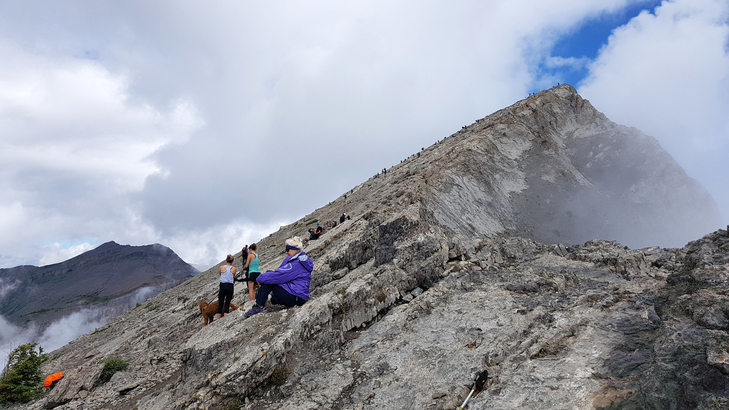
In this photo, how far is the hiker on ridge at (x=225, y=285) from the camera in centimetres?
1175

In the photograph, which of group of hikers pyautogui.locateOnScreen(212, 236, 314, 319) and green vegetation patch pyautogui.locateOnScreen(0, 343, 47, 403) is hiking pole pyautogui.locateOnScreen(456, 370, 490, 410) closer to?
group of hikers pyautogui.locateOnScreen(212, 236, 314, 319)

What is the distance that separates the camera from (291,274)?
10336mm

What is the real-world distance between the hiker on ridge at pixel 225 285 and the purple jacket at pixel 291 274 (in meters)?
2.15

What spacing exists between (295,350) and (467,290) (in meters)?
6.93

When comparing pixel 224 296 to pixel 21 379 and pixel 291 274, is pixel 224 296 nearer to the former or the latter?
pixel 291 274

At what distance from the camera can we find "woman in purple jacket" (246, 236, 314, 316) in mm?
10250

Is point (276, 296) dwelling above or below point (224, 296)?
below

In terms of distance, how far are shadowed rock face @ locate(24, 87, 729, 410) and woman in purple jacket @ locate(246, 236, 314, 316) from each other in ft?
1.43

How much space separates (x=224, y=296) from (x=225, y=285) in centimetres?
61

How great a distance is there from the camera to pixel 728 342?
18.4 ft

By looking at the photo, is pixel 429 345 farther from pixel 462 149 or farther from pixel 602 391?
pixel 462 149

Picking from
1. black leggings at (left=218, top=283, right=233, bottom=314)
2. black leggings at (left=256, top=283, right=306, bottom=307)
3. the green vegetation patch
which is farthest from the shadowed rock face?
the green vegetation patch

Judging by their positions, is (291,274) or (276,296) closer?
(291,274)

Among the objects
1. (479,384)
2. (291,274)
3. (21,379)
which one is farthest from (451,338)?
(21,379)
